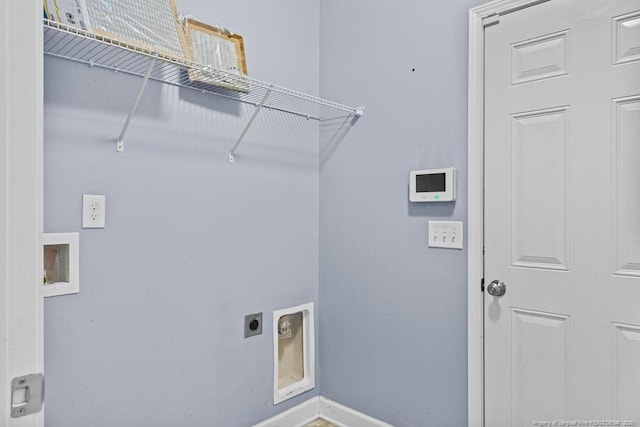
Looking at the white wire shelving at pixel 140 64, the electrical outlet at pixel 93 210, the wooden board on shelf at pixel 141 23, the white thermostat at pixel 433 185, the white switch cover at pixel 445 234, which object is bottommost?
the white switch cover at pixel 445 234

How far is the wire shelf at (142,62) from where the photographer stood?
1.32 meters

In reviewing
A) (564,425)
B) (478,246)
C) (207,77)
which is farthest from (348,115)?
(564,425)

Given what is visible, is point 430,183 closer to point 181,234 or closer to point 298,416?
point 181,234

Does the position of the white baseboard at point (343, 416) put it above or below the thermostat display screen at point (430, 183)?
below

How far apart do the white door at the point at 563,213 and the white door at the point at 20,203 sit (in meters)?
1.57

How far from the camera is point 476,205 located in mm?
1718

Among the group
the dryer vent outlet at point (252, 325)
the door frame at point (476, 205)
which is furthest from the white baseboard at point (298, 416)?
the door frame at point (476, 205)

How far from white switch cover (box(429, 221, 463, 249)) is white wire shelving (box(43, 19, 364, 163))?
0.95 m

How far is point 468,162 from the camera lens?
68.6 inches

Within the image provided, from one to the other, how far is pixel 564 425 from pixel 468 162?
1.08 m

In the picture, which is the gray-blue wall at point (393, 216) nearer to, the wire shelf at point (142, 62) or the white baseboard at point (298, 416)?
the white baseboard at point (298, 416)

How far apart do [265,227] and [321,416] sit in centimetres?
112

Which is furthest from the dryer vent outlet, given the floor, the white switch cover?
the white switch cover

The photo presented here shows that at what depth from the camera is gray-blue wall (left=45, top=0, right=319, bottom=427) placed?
1406 mm
